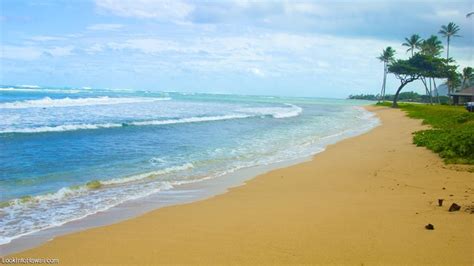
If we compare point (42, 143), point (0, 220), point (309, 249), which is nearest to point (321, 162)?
point (309, 249)

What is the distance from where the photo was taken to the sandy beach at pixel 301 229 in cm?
541

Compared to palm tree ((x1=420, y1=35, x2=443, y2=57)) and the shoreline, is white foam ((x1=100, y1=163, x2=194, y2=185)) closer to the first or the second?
the shoreline

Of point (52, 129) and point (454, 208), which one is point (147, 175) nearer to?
point (454, 208)

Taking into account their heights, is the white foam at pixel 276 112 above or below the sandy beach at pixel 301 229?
above

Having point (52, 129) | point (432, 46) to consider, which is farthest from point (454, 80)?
point (52, 129)

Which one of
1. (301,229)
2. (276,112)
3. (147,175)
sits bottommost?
(147,175)

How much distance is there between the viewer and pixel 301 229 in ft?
21.4

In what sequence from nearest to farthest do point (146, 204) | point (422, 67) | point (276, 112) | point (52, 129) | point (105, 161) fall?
point (146, 204) → point (105, 161) → point (52, 129) → point (276, 112) → point (422, 67)

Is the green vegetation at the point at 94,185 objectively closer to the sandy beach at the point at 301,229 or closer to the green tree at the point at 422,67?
the sandy beach at the point at 301,229

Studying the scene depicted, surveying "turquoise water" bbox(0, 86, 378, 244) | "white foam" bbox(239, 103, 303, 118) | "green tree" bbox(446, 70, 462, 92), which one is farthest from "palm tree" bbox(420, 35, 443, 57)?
"turquoise water" bbox(0, 86, 378, 244)

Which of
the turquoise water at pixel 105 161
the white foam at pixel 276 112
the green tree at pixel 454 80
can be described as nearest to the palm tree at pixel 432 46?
the green tree at pixel 454 80

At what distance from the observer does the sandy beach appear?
17.7 ft

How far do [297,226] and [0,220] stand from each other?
5.34 m

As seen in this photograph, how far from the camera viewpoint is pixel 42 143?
18125 millimetres
